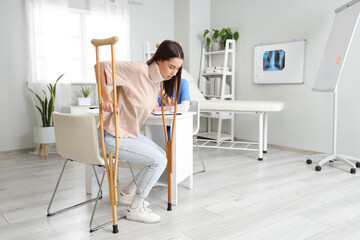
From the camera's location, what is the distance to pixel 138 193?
197cm

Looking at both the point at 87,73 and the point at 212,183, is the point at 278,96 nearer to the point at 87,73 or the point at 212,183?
the point at 212,183

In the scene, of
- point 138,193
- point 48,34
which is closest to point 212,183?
point 138,193

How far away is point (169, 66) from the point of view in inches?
74.1

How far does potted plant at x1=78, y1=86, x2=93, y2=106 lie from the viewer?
13.5 ft

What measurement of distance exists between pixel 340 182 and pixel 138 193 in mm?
1804

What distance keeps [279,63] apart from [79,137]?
3.08 meters

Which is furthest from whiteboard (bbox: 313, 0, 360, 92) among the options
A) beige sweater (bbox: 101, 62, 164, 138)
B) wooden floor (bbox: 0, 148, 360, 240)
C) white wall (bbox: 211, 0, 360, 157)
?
beige sweater (bbox: 101, 62, 164, 138)

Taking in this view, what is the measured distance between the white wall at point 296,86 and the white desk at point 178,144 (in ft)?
6.54

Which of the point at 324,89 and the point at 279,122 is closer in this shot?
the point at 324,89

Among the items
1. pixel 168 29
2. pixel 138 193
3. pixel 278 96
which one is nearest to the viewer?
pixel 138 193

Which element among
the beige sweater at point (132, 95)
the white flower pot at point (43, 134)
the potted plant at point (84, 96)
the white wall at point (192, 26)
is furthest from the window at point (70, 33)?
the beige sweater at point (132, 95)

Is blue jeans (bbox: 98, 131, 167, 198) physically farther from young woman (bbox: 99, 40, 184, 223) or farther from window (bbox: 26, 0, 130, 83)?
window (bbox: 26, 0, 130, 83)

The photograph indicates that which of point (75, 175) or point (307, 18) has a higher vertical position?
point (307, 18)

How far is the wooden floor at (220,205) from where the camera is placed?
6.11 feet
